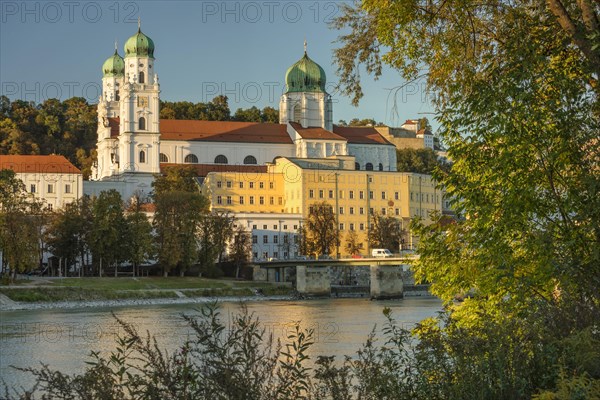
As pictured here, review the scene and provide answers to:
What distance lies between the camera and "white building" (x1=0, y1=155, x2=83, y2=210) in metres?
103

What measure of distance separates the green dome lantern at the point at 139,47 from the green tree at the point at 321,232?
3013 centimetres

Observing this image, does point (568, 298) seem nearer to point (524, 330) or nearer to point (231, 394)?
point (524, 330)

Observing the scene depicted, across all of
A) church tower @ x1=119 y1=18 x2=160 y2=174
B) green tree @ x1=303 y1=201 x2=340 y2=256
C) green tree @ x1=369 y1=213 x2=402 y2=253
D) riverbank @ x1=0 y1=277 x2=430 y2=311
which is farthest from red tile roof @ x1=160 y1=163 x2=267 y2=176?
riverbank @ x1=0 y1=277 x2=430 y2=311

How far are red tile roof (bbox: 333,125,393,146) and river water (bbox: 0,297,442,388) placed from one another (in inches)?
2920

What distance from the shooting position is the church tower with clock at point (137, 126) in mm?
110438

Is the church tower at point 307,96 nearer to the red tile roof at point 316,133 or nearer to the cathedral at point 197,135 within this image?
the cathedral at point 197,135

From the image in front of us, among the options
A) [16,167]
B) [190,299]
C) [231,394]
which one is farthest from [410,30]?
[16,167]

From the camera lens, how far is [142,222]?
69.4 m

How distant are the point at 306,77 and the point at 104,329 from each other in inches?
3630

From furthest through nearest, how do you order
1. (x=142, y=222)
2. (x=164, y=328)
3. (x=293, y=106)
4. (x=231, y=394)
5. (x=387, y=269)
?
(x=293, y=106) → (x=387, y=269) → (x=142, y=222) → (x=164, y=328) → (x=231, y=394)

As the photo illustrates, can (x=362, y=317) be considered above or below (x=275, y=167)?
below

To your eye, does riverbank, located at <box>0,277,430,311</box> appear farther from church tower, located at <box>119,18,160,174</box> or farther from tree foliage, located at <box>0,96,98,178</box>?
tree foliage, located at <box>0,96,98,178</box>

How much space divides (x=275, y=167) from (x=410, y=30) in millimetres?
101251

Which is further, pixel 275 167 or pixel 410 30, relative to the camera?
pixel 275 167
